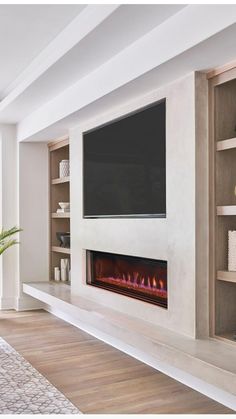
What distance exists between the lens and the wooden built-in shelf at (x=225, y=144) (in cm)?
313

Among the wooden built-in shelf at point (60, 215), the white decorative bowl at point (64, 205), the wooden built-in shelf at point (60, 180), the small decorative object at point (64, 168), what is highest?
the small decorative object at point (64, 168)

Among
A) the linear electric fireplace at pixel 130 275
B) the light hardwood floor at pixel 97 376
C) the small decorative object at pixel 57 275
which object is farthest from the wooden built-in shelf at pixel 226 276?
the small decorative object at pixel 57 275

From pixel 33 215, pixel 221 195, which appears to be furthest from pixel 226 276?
pixel 33 215

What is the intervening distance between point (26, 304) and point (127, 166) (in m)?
2.82

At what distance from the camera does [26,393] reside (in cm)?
320

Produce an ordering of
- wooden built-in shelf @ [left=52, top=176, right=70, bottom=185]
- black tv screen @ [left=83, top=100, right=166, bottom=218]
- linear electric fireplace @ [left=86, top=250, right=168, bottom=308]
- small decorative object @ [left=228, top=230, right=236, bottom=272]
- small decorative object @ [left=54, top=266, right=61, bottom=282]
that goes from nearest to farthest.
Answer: small decorative object @ [left=228, top=230, right=236, bottom=272] → black tv screen @ [left=83, top=100, right=166, bottom=218] → linear electric fireplace @ [left=86, top=250, right=168, bottom=308] → wooden built-in shelf @ [left=52, top=176, right=70, bottom=185] → small decorative object @ [left=54, top=266, right=61, bottom=282]

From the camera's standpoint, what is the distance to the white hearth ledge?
2.71 m

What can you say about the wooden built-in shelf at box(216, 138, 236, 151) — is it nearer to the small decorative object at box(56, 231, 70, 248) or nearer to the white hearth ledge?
the white hearth ledge

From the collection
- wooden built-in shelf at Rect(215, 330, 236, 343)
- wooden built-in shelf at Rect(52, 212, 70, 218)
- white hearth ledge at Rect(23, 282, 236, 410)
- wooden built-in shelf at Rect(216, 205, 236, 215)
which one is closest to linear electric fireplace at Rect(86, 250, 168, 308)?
white hearth ledge at Rect(23, 282, 236, 410)

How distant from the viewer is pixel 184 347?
305cm

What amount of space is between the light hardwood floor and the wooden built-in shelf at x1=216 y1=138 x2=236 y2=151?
1596 millimetres

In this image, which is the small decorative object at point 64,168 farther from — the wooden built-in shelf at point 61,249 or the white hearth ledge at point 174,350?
the white hearth ledge at point 174,350

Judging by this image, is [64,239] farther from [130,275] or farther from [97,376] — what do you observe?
[97,376]

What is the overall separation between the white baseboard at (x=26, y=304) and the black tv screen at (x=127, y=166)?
1857 millimetres
